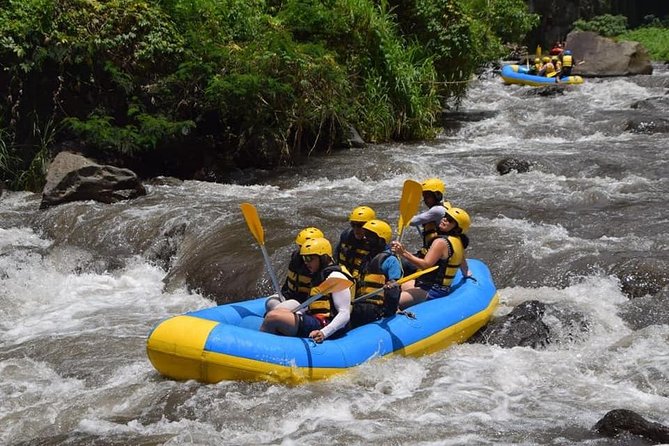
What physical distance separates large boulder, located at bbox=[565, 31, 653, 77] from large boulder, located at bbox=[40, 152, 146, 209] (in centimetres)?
1287

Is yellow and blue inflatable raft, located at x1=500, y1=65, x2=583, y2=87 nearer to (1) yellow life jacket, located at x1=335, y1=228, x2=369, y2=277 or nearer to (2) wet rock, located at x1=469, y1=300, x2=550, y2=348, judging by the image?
(2) wet rock, located at x1=469, y1=300, x2=550, y2=348

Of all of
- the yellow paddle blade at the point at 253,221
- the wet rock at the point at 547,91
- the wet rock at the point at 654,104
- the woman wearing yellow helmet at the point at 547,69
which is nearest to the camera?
the yellow paddle blade at the point at 253,221

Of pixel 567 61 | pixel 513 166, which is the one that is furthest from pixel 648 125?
pixel 567 61

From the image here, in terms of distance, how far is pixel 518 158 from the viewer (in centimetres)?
1101

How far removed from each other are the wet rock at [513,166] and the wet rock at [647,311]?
4.43 metres

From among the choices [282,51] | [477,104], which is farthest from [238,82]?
[477,104]

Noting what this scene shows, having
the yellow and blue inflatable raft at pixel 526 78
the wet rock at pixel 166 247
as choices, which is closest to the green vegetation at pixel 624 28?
the yellow and blue inflatable raft at pixel 526 78

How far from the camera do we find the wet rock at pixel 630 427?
426 cm

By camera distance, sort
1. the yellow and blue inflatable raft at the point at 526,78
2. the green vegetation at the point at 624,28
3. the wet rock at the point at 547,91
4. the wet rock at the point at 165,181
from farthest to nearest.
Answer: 1. the green vegetation at the point at 624,28
2. the yellow and blue inflatable raft at the point at 526,78
3. the wet rock at the point at 547,91
4. the wet rock at the point at 165,181

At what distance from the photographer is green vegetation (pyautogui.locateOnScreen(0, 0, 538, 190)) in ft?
36.3

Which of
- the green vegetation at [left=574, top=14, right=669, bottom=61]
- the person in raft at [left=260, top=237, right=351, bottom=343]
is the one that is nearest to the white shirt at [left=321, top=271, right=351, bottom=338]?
the person in raft at [left=260, top=237, right=351, bottom=343]

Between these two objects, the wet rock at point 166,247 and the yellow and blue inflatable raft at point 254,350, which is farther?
the wet rock at point 166,247

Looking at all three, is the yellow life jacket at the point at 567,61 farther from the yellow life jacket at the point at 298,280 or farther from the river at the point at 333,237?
the yellow life jacket at the point at 298,280

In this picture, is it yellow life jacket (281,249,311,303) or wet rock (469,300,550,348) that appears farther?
wet rock (469,300,550,348)
